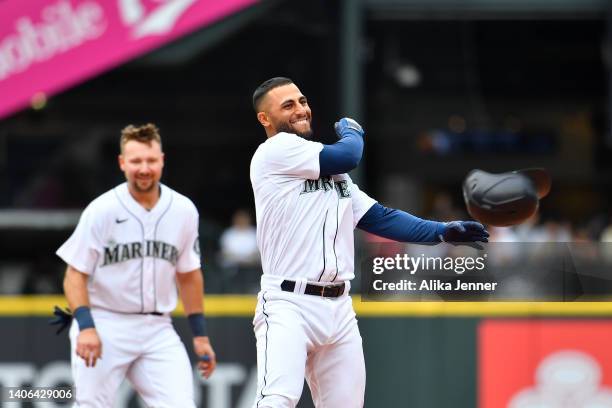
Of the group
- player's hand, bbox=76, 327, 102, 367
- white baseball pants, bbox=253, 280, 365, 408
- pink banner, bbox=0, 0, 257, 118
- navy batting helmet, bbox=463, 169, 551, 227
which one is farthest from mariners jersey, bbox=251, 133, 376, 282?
pink banner, bbox=0, 0, 257, 118

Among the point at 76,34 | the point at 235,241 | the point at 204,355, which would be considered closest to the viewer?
the point at 204,355

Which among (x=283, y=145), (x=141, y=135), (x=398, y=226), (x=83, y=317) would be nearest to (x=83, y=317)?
(x=83, y=317)

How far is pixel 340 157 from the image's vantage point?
553cm

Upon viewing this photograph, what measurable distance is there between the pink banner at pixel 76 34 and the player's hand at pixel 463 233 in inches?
412

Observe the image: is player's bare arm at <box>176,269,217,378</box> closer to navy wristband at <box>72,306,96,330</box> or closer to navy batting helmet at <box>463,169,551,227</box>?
Result: navy wristband at <box>72,306,96,330</box>

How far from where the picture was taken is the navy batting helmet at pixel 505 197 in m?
5.63

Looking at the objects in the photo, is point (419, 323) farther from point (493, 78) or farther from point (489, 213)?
point (493, 78)

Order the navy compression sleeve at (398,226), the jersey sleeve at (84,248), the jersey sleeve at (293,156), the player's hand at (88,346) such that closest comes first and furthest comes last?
the jersey sleeve at (293,156), the navy compression sleeve at (398,226), the player's hand at (88,346), the jersey sleeve at (84,248)

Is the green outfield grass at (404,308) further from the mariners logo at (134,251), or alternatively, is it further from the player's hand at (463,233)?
the player's hand at (463,233)

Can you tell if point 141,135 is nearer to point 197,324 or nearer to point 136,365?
point 197,324

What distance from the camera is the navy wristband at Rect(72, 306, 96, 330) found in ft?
20.6

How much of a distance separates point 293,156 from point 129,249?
1.34 metres

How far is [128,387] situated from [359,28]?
9355 mm

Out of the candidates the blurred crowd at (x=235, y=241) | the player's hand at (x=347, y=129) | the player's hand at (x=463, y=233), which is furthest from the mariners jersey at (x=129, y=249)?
the blurred crowd at (x=235, y=241)
